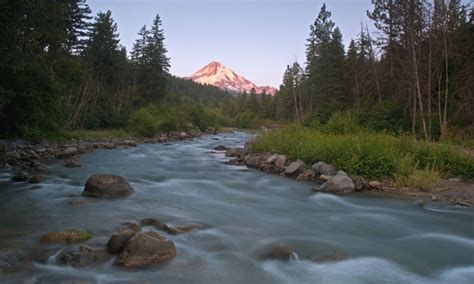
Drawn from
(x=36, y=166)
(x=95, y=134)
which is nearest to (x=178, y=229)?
(x=36, y=166)

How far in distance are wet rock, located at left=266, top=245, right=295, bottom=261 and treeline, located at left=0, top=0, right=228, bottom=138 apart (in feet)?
31.8

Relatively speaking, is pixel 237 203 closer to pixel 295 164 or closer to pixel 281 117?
pixel 295 164

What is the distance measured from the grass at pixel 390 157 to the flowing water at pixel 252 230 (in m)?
1.88

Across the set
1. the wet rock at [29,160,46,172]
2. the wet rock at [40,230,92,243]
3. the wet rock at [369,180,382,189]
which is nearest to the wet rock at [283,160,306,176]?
the wet rock at [369,180,382,189]

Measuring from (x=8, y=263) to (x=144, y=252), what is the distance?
2070mm

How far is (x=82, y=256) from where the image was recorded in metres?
6.36

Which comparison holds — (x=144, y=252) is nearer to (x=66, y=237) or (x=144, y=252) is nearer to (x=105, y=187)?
(x=66, y=237)

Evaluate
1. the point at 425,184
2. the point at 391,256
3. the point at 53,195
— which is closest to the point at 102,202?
the point at 53,195

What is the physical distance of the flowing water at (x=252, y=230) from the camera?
6.22 meters

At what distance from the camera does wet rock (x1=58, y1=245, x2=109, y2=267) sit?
6.21 metres

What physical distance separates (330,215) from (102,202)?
621cm

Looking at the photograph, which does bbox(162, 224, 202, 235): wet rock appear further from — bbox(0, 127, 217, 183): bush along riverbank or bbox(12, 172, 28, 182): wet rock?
bbox(12, 172, 28, 182): wet rock

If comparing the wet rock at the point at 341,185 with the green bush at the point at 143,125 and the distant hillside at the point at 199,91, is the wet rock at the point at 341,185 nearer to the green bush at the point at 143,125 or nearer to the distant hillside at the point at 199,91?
the green bush at the point at 143,125

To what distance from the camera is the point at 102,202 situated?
34.4 ft
